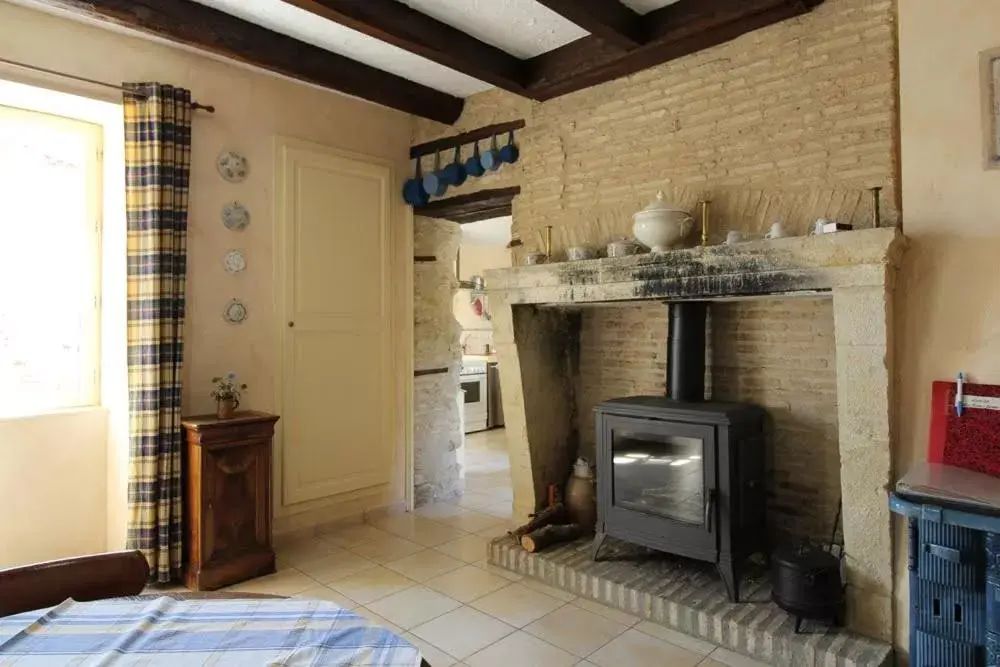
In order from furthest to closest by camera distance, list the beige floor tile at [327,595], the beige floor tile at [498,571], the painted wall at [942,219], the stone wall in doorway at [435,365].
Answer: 1. the stone wall in doorway at [435,365]
2. the beige floor tile at [498,571]
3. the beige floor tile at [327,595]
4. the painted wall at [942,219]

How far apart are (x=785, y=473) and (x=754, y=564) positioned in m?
0.45

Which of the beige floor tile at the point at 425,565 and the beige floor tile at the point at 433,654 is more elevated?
the beige floor tile at the point at 425,565

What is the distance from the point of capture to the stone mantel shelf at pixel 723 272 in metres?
2.17

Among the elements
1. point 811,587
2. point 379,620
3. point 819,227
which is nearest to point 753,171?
point 819,227

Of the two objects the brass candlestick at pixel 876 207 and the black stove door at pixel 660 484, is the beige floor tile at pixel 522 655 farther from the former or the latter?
the brass candlestick at pixel 876 207

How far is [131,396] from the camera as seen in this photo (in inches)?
115

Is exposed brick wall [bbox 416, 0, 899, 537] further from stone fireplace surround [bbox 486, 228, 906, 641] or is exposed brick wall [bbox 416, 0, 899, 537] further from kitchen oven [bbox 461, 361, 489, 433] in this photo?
kitchen oven [bbox 461, 361, 489, 433]

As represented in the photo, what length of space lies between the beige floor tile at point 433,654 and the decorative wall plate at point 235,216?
7.42 feet

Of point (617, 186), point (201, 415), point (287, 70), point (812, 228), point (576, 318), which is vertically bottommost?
Result: point (201, 415)

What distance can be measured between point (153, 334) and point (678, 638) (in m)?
2.68

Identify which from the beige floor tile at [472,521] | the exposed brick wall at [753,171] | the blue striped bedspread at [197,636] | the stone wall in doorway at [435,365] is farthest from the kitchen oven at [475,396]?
the blue striped bedspread at [197,636]

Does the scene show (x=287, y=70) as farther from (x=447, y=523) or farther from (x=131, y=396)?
(x=447, y=523)

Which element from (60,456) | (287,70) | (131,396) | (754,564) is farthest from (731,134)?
(60,456)

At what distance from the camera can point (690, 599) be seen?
2.55m
